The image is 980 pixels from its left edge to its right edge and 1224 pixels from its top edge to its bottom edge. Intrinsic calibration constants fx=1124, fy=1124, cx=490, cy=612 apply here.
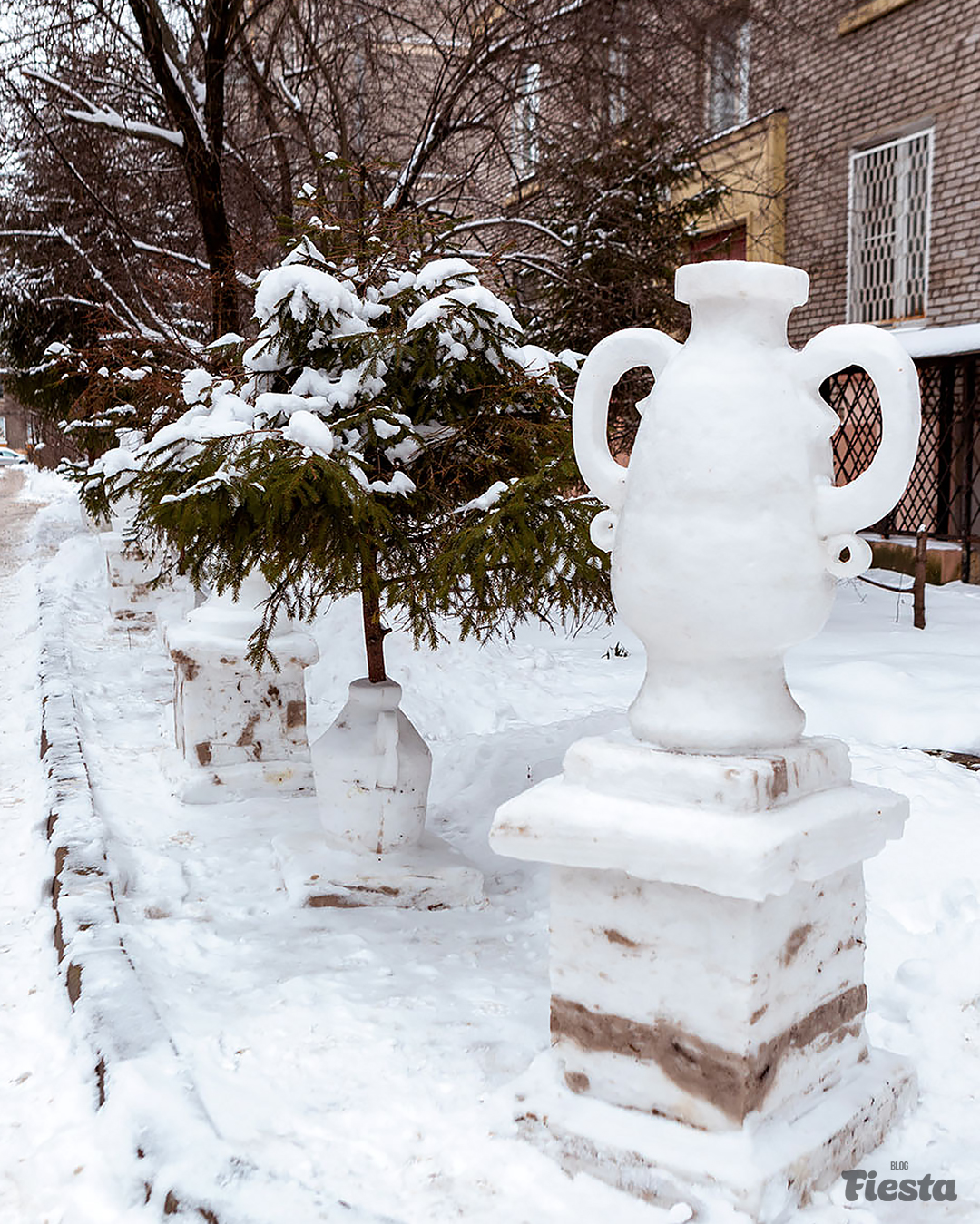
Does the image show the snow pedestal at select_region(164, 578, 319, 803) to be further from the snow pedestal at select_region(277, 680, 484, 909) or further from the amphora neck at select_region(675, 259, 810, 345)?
the amphora neck at select_region(675, 259, 810, 345)

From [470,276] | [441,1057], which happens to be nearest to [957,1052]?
[441,1057]

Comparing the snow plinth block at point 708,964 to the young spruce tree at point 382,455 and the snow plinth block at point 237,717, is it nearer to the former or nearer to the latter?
the young spruce tree at point 382,455

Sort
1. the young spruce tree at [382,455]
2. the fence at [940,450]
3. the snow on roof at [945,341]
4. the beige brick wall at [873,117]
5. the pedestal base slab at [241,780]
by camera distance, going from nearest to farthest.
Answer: the young spruce tree at [382,455], the pedestal base slab at [241,780], the snow on roof at [945,341], the fence at [940,450], the beige brick wall at [873,117]

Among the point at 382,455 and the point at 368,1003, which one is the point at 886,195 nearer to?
the point at 382,455

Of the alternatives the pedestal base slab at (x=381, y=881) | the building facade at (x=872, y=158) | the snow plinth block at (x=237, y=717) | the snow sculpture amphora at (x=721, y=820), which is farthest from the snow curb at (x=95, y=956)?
the building facade at (x=872, y=158)

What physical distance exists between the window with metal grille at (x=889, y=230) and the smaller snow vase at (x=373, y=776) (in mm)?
9481

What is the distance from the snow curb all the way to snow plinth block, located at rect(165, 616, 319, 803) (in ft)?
1.91

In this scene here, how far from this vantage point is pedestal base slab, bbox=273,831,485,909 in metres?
4.22

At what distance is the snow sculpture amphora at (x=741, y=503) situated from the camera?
8.21 feet

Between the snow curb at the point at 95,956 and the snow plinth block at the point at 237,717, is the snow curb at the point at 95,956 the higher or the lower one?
the lower one

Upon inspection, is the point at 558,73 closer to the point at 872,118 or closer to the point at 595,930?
the point at 872,118

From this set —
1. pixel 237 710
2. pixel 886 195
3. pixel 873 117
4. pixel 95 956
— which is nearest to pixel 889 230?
pixel 886 195

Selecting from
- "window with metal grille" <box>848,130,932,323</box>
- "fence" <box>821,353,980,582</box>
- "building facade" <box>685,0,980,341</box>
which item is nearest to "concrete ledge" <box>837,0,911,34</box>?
"building facade" <box>685,0,980,341</box>

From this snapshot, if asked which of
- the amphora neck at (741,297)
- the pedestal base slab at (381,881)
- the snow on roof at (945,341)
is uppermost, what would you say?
the snow on roof at (945,341)
